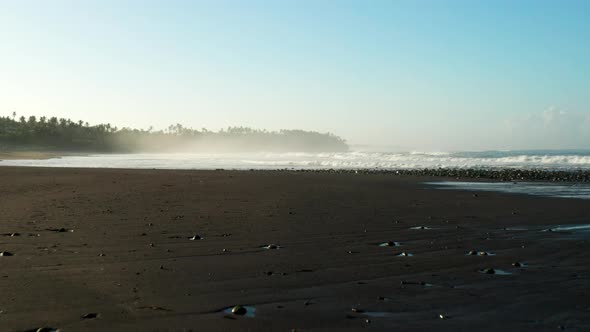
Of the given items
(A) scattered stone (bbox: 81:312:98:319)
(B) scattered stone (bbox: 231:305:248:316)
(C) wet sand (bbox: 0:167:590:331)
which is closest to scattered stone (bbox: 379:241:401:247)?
(C) wet sand (bbox: 0:167:590:331)

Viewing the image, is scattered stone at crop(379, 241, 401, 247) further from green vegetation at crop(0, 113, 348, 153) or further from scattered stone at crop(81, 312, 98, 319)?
green vegetation at crop(0, 113, 348, 153)

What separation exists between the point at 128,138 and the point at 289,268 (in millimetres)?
130856

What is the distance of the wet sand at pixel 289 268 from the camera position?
4.83 m

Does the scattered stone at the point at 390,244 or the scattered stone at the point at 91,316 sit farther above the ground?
the scattered stone at the point at 390,244

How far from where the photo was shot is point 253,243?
889cm

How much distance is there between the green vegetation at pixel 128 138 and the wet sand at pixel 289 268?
84.1 metres

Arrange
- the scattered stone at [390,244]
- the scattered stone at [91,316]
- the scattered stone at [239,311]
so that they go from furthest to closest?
the scattered stone at [390,244] → the scattered stone at [239,311] → the scattered stone at [91,316]

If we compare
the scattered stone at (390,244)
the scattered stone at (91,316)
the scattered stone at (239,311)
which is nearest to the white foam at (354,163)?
the scattered stone at (390,244)

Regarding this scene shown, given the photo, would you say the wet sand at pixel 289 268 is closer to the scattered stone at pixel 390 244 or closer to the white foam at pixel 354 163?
the scattered stone at pixel 390 244

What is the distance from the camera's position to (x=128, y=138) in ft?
433

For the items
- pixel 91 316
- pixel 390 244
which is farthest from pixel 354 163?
pixel 91 316

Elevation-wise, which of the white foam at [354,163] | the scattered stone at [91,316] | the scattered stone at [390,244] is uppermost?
the white foam at [354,163]

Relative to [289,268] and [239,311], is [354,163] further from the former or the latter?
[239,311]

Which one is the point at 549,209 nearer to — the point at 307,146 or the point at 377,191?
the point at 377,191
